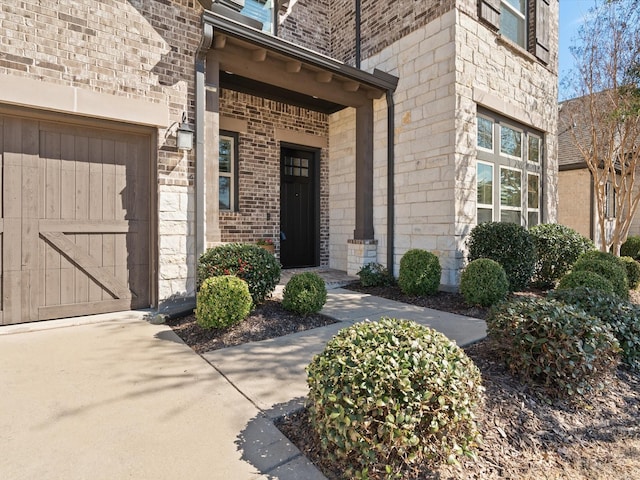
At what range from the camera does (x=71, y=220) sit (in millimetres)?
4211

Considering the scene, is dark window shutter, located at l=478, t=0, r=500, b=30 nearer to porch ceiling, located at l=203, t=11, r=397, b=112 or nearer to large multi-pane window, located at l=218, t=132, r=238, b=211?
porch ceiling, located at l=203, t=11, r=397, b=112

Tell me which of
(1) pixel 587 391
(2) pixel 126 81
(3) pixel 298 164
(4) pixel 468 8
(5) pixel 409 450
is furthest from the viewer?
(3) pixel 298 164

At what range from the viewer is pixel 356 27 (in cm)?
778

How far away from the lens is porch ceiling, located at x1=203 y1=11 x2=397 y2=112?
499cm

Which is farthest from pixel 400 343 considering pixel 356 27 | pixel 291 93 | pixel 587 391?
pixel 356 27

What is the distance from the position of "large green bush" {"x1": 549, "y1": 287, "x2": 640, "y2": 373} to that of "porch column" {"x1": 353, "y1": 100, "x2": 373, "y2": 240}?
4003 millimetres

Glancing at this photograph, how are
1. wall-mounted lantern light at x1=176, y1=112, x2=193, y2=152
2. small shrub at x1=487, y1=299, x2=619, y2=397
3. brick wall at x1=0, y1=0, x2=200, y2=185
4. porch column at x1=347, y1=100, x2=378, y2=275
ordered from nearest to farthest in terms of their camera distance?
1. small shrub at x1=487, y1=299, x2=619, y2=397
2. brick wall at x1=0, y1=0, x2=200, y2=185
3. wall-mounted lantern light at x1=176, y1=112, x2=193, y2=152
4. porch column at x1=347, y1=100, x2=378, y2=275

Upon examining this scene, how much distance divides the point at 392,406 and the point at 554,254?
6.15 m

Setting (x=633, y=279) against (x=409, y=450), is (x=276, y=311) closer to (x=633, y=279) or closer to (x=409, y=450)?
(x=409, y=450)

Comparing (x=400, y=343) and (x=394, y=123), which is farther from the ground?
(x=394, y=123)

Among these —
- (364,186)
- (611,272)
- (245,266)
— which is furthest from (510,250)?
(245,266)

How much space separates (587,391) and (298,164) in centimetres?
701

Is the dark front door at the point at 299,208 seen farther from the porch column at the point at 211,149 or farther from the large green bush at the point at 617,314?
the large green bush at the point at 617,314

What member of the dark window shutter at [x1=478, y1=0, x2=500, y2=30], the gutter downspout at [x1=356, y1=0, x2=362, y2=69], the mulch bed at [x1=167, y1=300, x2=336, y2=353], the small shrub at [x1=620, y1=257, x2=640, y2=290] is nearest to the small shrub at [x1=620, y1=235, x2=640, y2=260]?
the small shrub at [x1=620, y1=257, x2=640, y2=290]
